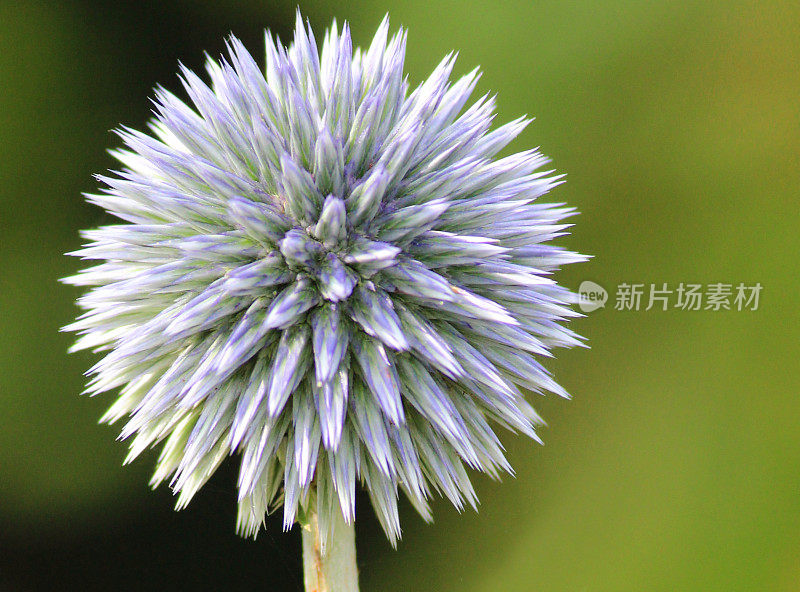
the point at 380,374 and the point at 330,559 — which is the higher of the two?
the point at 380,374

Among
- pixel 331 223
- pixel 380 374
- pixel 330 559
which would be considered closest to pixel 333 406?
pixel 380 374

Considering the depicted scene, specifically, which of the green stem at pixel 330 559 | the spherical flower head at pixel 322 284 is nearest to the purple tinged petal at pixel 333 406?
the spherical flower head at pixel 322 284

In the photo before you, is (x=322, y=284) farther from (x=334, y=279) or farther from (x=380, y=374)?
(x=380, y=374)

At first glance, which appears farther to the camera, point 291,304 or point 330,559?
point 330,559

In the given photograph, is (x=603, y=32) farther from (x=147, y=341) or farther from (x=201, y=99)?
(x=147, y=341)

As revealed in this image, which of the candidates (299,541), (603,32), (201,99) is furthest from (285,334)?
(603,32)

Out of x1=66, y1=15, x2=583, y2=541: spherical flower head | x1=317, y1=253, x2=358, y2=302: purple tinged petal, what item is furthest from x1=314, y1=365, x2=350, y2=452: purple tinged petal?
x1=317, y1=253, x2=358, y2=302: purple tinged petal
